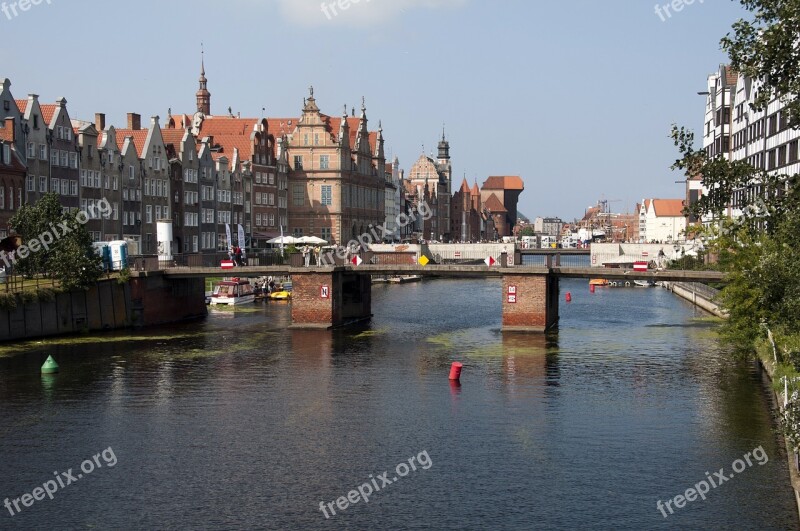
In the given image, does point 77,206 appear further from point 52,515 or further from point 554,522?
point 554,522

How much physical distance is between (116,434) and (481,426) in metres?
16.5

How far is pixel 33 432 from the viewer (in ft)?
147

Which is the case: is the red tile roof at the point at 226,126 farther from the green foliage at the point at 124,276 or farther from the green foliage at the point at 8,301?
the green foliage at the point at 8,301

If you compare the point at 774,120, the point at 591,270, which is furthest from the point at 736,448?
the point at 774,120
